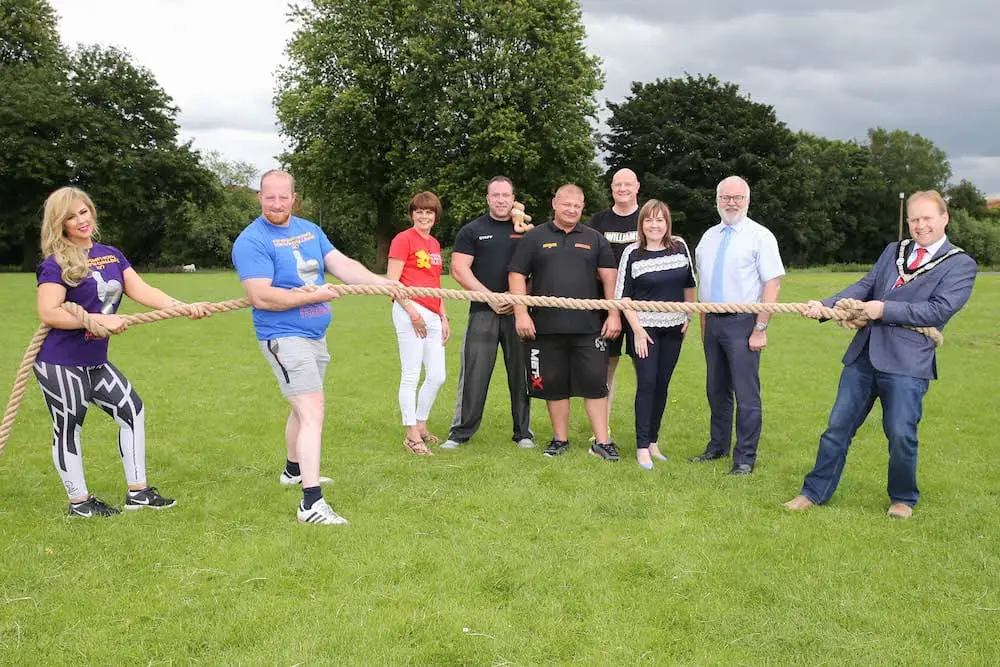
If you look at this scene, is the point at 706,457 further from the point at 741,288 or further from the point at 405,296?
the point at 405,296

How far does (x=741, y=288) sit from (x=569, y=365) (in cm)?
139

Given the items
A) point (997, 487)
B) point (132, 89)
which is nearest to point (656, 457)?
point (997, 487)

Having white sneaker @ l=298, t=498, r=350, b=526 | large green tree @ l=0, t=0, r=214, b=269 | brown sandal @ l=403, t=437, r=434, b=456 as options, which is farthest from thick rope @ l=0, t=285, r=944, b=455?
large green tree @ l=0, t=0, r=214, b=269

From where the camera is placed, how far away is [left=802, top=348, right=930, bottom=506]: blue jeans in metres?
4.68

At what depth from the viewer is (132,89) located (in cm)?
4028

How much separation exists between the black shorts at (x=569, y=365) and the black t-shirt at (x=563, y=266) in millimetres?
99

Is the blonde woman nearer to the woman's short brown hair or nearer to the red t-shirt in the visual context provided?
the red t-shirt

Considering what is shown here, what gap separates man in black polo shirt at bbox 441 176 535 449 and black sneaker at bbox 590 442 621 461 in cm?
64

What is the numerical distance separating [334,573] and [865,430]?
516 centimetres

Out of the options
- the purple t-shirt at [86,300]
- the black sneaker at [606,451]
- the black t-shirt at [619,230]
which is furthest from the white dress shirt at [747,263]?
the purple t-shirt at [86,300]

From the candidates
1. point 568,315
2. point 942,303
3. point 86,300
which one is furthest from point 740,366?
point 86,300

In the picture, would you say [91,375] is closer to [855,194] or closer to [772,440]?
[772,440]

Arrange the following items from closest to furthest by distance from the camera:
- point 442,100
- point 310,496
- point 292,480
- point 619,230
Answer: point 310,496, point 292,480, point 619,230, point 442,100

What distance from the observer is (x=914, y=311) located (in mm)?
4543
